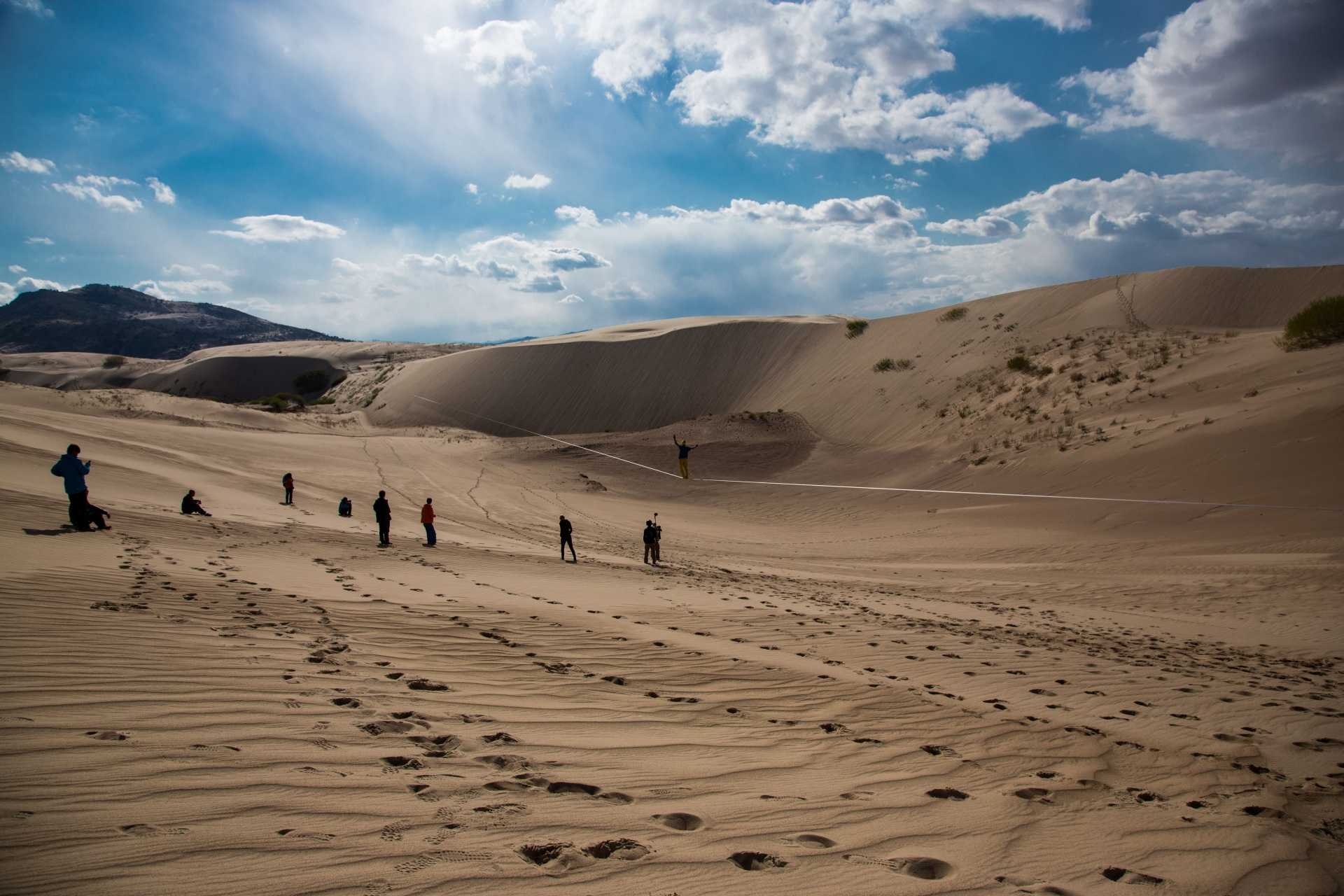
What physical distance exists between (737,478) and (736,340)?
20001 millimetres

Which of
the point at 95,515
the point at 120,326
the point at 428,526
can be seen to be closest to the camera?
the point at 95,515

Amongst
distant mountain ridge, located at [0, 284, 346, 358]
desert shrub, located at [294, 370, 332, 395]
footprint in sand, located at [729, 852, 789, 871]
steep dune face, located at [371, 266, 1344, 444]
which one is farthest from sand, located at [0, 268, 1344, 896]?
distant mountain ridge, located at [0, 284, 346, 358]

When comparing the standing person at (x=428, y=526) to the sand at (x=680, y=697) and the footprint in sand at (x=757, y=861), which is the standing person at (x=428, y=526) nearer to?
the sand at (x=680, y=697)

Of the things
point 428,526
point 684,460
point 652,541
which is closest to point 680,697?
point 652,541

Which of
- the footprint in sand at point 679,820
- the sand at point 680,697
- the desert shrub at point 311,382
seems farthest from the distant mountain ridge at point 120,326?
the footprint in sand at point 679,820

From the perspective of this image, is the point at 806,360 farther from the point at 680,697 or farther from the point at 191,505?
the point at 680,697

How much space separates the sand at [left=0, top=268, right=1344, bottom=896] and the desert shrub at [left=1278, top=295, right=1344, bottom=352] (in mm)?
4139

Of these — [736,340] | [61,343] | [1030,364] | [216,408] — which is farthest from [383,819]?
[61,343]

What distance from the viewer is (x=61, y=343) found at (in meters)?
115

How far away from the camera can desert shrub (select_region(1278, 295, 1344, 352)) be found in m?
20.5

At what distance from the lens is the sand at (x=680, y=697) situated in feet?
9.50

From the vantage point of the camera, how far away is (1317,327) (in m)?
20.8

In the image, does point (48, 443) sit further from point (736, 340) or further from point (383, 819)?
point (736, 340)

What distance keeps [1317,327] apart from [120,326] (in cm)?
14571
